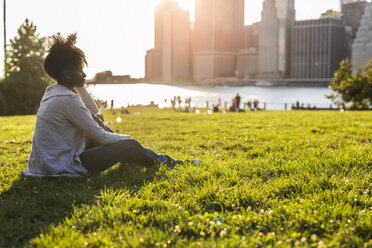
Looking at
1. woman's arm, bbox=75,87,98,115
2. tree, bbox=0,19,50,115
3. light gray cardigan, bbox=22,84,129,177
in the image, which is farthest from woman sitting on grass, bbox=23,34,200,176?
tree, bbox=0,19,50,115

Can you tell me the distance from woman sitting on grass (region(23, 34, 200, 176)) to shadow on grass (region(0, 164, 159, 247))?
21cm

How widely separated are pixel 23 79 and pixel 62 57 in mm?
42638

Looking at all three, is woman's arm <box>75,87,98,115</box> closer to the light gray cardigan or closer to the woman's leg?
the light gray cardigan

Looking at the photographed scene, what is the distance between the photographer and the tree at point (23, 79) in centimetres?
4256

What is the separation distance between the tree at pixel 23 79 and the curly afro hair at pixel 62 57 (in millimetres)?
40263

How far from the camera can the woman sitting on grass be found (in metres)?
4.51

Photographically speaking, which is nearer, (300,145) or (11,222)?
(11,222)

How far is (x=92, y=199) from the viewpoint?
3.91m

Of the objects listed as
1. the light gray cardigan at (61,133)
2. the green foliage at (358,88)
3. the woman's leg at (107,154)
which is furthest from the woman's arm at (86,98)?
the green foliage at (358,88)

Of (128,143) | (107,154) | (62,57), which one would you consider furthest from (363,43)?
(62,57)

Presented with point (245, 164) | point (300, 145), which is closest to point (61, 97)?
point (245, 164)

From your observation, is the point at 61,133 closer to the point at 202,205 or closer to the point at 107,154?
the point at 107,154

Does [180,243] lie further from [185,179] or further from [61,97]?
[61,97]

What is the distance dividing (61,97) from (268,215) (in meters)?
2.88
